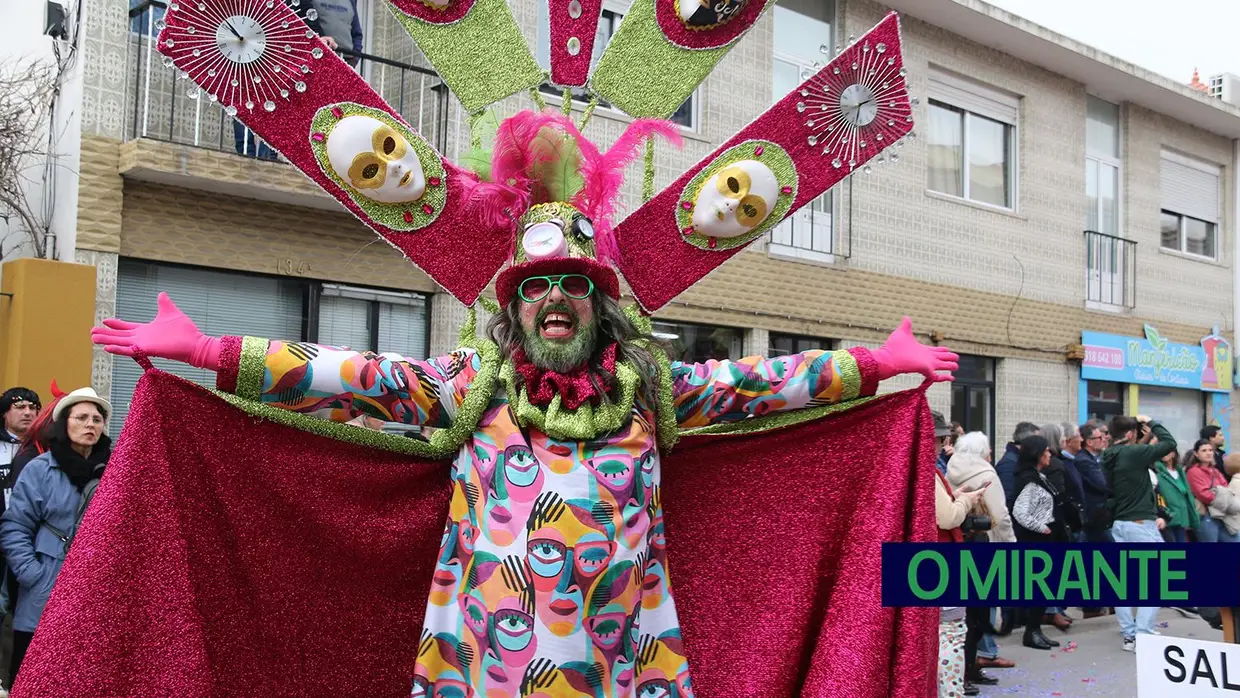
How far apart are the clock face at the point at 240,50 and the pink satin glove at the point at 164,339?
623 mm

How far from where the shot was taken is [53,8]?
7.70m

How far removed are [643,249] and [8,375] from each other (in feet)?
18.9

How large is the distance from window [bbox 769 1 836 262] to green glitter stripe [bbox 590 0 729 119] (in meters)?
7.34

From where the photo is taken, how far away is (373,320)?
28.3 feet

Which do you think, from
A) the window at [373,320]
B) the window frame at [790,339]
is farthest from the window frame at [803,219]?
the window at [373,320]

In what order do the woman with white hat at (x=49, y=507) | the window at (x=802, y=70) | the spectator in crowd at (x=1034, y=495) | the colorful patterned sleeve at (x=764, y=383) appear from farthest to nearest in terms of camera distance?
the window at (x=802, y=70) < the spectator in crowd at (x=1034, y=495) < the woman with white hat at (x=49, y=507) < the colorful patterned sleeve at (x=764, y=383)

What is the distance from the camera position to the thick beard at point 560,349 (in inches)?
117

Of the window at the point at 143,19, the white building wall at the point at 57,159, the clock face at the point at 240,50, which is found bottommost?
the clock face at the point at 240,50

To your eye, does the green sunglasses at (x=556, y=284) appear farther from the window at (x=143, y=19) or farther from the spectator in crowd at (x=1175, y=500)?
the spectator in crowd at (x=1175, y=500)

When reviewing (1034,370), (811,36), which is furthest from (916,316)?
(811,36)

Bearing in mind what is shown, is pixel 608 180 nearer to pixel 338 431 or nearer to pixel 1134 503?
pixel 338 431

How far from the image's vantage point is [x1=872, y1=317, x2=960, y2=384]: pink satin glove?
10.6 feet

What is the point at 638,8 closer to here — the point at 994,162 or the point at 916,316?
the point at 916,316

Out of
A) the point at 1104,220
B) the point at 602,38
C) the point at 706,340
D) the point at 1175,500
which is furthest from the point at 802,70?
the point at 1104,220
